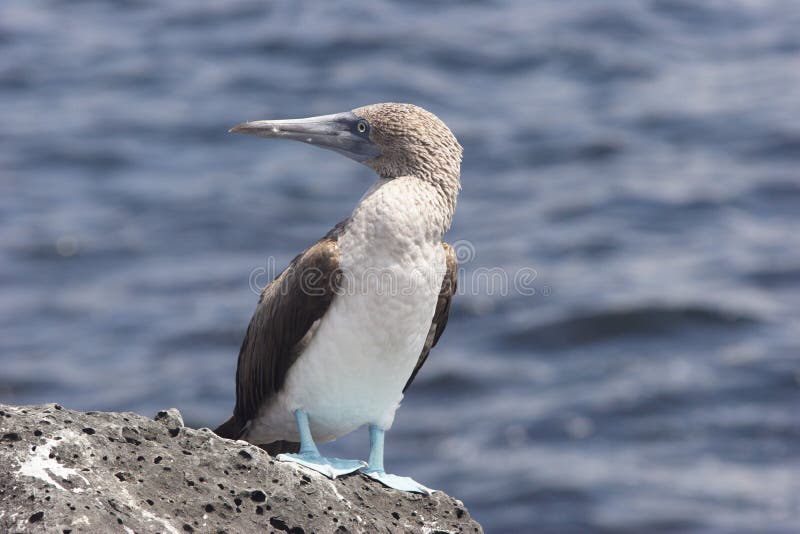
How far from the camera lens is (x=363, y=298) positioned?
7.34m

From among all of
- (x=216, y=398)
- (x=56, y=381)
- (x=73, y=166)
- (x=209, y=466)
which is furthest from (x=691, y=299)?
(x=209, y=466)

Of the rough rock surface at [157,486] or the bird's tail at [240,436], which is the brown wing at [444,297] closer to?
the bird's tail at [240,436]

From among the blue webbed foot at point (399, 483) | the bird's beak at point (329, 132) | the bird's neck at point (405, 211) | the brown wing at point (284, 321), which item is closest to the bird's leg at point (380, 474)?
the blue webbed foot at point (399, 483)

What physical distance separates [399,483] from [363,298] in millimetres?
1147

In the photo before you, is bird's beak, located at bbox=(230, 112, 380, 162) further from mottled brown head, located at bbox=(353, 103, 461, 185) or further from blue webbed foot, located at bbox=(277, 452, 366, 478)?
blue webbed foot, located at bbox=(277, 452, 366, 478)

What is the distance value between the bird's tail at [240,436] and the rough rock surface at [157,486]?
1692 millimetres

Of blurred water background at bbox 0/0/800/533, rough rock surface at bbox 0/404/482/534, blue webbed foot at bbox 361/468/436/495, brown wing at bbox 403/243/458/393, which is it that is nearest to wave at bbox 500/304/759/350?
blurred water background at bbox 0/0/800/533

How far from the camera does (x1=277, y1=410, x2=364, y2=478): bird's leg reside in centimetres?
689

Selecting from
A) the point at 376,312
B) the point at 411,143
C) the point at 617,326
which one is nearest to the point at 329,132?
the point at 411,143

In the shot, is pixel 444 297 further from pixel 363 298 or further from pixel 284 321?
pixel 284 321

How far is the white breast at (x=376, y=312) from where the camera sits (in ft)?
24.0

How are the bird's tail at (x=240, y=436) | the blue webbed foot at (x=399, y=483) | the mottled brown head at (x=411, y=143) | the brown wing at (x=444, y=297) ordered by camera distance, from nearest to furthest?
the blue webbed foot at (x=399, y=483) < the mottled brown head at (x=411, y=143) < the brown wing at (x=444, y=297) < the bird's tail at (x=240, y=436)

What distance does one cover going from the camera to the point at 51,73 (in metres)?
29.0

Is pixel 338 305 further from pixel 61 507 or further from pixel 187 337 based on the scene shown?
pixel 187 337
